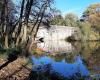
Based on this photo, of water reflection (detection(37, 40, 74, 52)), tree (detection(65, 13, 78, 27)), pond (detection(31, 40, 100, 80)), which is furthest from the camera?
tree (detection(65, 13, 78, 27))

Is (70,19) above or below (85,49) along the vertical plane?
above

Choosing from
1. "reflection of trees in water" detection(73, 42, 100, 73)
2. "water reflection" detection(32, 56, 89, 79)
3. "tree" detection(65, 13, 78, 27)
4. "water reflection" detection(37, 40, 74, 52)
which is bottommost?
"water reflection" detection(37, 40, 74, 52)

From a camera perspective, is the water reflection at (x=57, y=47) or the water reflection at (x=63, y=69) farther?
the water reflection at (x=57, y=47)

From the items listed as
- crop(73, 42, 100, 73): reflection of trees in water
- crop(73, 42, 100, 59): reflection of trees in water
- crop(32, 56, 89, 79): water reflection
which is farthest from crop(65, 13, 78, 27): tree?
crop(32, 56, 89, 79): water reflection

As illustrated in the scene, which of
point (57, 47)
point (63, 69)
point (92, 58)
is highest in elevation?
point (63, 69)

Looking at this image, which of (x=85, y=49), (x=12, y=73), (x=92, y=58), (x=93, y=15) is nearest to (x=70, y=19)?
(x=93, y=15)

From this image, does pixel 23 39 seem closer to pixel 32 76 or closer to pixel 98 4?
pixel 32 76

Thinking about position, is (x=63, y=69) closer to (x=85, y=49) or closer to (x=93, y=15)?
(x=85, y=49)

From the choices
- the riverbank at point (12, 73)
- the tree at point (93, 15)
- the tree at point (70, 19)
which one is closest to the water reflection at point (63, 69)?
the riverbank at point (12, 73)

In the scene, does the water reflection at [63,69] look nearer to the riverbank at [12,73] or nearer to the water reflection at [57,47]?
the riverbank at [12,73]

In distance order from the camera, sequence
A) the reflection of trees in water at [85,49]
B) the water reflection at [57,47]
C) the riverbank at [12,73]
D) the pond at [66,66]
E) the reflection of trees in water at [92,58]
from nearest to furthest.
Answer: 1. the riverbank at [12,73]
2. the pond at [66,66]
3. the reflection of trees in water at [92,58]
4. the reflection of trees in water at [85,49]
5. the water reflection at [57,47]

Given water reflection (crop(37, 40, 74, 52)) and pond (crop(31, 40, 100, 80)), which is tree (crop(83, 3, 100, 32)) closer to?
water reflection (crop(37, 40, 74, 52))

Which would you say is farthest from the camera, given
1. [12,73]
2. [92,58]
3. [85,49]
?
[85,49]

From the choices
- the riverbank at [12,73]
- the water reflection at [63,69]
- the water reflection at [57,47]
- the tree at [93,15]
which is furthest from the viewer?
the tree at [93,15]
